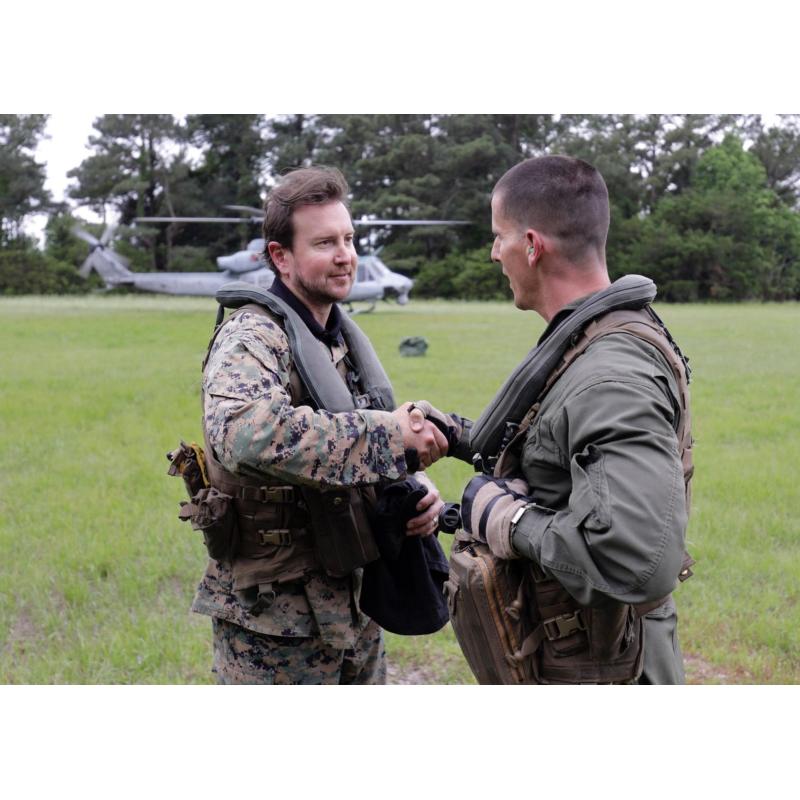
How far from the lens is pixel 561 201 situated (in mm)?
2189

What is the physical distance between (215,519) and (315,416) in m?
0.59

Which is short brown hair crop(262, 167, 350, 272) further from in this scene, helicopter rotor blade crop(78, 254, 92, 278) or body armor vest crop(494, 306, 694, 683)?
helicopter rotor blade crop(78, 254, 92, 278)

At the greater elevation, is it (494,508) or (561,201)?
(561,201)

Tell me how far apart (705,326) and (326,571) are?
1826 cm

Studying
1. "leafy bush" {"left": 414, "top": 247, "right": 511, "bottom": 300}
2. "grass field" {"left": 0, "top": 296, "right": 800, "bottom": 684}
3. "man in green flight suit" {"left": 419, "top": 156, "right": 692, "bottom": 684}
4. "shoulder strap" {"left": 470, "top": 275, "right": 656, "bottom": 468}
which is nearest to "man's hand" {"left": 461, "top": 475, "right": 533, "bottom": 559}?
"man in green flight suit" {"left": 419, "top": 156, "right": 692, "bottom": 684}

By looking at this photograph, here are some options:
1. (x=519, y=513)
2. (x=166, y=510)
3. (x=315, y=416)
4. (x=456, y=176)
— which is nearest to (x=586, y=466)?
(x=519, y=513)

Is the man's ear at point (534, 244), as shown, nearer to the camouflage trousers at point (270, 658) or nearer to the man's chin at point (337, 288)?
the man's chin at point (337, 288)

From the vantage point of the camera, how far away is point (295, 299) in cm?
279

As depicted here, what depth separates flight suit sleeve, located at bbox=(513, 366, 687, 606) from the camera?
1.78 m

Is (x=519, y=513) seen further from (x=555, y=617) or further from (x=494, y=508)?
(x=555, y=617)

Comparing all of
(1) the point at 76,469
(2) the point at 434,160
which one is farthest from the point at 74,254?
(1) the point at 76,469

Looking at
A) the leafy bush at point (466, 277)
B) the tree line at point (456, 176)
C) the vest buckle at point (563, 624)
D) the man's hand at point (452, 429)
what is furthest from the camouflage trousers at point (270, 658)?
the leafy bush at point (466, 277)

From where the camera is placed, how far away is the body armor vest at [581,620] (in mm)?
2102

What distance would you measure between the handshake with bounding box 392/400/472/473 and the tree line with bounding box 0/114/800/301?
12.7 m
